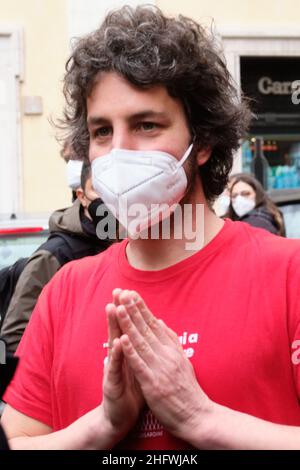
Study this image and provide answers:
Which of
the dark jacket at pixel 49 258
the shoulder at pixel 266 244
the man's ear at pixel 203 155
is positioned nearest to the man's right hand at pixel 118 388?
the shoulder at pixel 266 244

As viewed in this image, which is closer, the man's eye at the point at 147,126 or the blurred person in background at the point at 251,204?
the man's eye at the point at 147,126

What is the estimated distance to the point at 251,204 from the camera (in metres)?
6.32

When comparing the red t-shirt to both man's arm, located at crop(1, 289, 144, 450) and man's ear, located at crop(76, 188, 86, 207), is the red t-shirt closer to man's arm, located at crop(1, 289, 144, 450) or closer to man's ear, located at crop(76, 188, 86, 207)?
man's arm, located at crop(1, 289, 144, 450)

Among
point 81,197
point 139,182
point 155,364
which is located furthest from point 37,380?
point 81,197

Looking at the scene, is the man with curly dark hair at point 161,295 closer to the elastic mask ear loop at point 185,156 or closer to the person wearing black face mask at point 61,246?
the elastic mask ear loop at point 185,156

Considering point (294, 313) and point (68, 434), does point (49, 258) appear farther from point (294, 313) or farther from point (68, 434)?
point (294, 313)

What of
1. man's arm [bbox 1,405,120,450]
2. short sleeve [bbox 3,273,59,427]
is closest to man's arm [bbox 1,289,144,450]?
man's arm [bbox 1,405,120,450]

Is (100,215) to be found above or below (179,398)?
above

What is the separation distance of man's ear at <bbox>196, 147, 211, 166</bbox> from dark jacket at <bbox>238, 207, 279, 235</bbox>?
10.4ft

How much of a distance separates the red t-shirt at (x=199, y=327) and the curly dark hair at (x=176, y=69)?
0.28 metres

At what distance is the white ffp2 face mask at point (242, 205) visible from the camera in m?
6.31

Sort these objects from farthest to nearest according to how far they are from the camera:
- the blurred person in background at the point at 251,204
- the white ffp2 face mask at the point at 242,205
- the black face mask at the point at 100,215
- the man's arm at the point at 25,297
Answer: the white ffp2 face mask at the point at 242,205 < the blurred person in background at the point at 251,204 < the black face mask at the point at 100,215 < the man's arm at the point at 25,297

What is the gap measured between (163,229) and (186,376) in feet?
1.49

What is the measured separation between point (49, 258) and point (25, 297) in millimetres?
195
